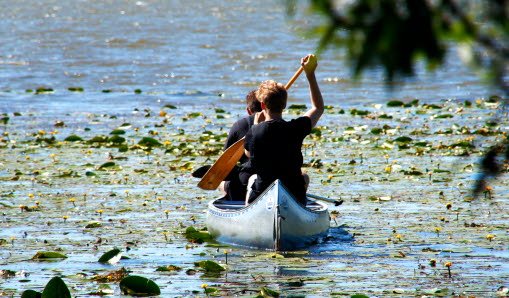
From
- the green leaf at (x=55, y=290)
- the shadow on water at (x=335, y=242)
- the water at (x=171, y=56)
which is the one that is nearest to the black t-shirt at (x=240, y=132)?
the shadow on water at (x=335, y=242)

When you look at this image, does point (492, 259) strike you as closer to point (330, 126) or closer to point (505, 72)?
point (505, 72)

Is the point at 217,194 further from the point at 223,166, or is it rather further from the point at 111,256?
the point at 111,256

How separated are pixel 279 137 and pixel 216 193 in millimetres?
3313

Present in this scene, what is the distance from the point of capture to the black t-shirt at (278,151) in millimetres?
6715

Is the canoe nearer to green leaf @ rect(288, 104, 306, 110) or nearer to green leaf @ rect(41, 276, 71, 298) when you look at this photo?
green leaf @ rect(41, 276, 71, 298)

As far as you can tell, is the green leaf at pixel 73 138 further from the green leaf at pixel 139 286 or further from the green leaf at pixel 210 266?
the green leaf at pixel 139 286

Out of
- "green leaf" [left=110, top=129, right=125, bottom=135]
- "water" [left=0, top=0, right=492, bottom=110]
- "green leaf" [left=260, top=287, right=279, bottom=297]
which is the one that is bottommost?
"green leaf" [left=260, top=287, right=279, bottom=297]

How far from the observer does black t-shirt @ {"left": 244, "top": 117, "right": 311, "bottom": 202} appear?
6715 mm

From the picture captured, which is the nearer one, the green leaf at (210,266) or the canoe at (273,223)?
the green leaf at (210,266)

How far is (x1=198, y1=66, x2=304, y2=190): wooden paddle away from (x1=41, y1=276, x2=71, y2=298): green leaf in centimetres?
347

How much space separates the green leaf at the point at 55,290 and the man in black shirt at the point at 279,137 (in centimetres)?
266

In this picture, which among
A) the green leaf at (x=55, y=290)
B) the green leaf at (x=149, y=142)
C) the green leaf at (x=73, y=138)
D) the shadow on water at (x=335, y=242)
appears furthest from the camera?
the green leaf at (x=73, y=138)

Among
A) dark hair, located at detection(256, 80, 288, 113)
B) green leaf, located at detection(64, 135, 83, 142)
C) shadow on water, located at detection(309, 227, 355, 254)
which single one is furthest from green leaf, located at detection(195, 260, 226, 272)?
green leaf, located at detection(64, 135, 83, 142)

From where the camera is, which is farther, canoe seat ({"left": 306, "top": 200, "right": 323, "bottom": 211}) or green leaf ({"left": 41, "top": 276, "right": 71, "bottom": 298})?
canoe seat ({"left": 306, "top": 200, "right": 323, "bottom": 211})
